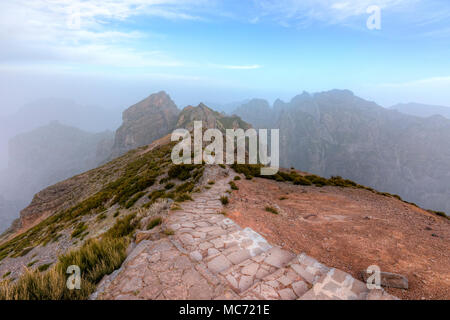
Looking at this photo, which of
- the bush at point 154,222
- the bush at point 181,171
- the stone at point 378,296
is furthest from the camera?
the bush at point 181,171

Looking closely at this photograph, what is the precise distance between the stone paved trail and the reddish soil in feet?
4.53

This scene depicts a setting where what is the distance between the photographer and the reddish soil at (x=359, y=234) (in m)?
6.00

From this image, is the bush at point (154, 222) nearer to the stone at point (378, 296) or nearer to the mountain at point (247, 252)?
the mountain at point (247, 252)

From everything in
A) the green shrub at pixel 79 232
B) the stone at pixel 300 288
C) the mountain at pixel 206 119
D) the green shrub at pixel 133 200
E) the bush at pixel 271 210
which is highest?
the mountain at pixel 206 119

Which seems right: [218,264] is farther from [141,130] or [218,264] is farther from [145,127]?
[145,127]

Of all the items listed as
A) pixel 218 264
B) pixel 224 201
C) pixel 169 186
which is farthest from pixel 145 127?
pixel 218 264

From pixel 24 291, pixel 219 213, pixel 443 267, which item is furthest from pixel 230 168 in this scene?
pixel 24 291

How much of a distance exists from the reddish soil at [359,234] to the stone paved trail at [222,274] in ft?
4.53

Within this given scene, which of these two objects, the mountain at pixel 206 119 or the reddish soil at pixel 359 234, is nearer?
the reddish soil at pixel 359 234

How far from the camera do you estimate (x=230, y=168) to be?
18.5m

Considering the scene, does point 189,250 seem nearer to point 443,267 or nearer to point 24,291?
point 24,291

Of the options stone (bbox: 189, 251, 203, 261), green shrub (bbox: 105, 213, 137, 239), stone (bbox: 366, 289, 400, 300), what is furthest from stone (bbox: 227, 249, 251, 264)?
green shrub (bbox: 105, 213, 137, 239)

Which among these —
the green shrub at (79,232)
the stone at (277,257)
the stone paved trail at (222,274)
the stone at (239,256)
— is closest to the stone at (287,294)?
the stone paved trail at (222,274)

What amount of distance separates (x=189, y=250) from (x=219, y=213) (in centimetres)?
315
